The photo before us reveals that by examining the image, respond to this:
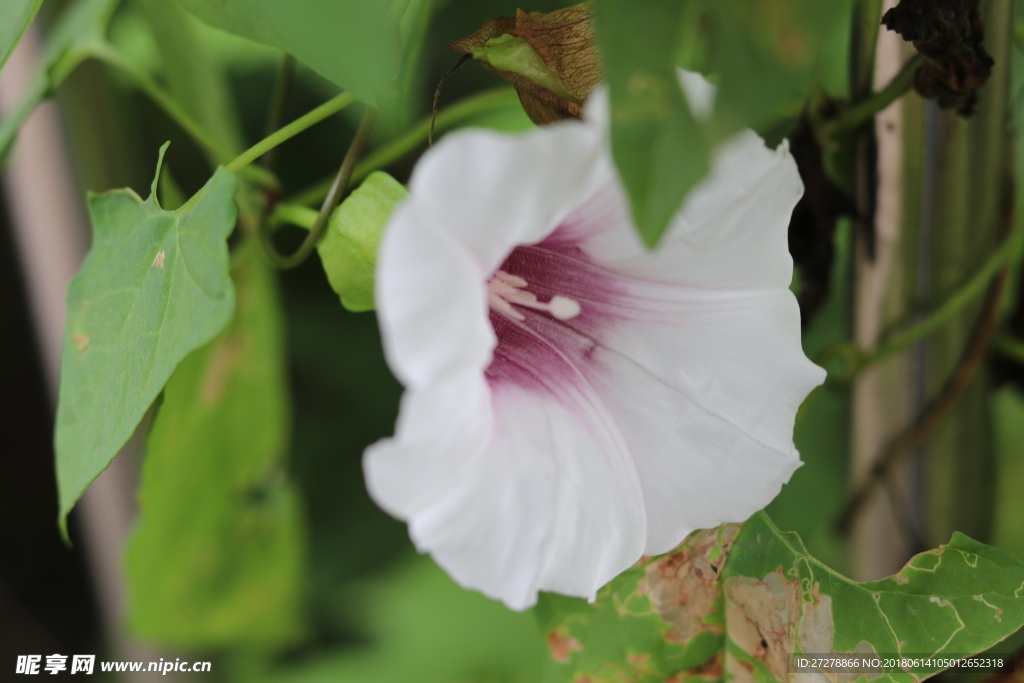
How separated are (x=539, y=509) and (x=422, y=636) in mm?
815

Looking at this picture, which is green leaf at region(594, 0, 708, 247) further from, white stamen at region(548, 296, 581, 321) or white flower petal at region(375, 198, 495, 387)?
white stamen at region(548, 296, 581, 321)

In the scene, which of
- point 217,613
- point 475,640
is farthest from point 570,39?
point 475,640

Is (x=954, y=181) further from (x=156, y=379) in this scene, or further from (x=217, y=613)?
(x=217, y=613)

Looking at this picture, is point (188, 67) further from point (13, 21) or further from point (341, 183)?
point (341, 183)

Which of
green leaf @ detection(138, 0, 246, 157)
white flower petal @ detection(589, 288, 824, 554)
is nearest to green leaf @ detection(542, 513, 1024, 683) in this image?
white flower petal @ detection(589, 288, 824, 554)

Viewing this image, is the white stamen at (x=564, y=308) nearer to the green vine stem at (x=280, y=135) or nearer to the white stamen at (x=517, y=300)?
the white stamen at (x=517, y=300)

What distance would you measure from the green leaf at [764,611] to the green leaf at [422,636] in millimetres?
548

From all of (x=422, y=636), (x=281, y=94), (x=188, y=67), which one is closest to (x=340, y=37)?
(x=281, y=94)

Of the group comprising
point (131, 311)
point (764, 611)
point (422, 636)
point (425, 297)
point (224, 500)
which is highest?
point (425, 297)

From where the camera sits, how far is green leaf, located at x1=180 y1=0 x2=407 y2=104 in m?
0.27

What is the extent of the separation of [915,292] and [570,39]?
0.91 ft

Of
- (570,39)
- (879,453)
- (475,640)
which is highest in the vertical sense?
(570,39)

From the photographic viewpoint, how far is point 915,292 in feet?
1.66

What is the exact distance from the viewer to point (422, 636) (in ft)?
3.53
